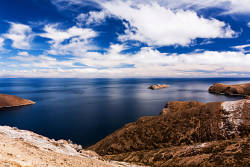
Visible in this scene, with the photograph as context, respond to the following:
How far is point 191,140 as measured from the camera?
29.1 metres

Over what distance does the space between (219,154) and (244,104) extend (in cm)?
2136

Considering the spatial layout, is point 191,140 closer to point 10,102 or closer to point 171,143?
point 171,143

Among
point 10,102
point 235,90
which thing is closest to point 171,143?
point 10,102

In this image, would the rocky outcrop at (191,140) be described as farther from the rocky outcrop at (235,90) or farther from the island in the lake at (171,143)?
the rocky outcrop at (235,90)

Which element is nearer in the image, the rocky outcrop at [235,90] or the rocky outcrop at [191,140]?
the rocky outcrop at [191,140]

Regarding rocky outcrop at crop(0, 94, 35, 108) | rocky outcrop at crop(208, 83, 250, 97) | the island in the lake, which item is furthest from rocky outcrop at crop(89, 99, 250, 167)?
rocky outcrop at crop(208, 83, 250, 97)

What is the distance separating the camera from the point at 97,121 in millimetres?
58156

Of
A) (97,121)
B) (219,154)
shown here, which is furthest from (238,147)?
(97,121)

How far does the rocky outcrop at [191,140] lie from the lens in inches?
817

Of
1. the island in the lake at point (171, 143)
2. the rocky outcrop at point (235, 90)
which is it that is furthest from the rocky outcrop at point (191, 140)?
the rocky outcrop at point (235, 90)

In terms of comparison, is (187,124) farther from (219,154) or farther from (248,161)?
(248,161)

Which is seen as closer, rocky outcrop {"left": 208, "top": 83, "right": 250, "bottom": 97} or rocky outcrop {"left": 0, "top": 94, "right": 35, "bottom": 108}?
rocky outcrop {"left": 0, "top": 94, "right": 35, "bottom": 108}

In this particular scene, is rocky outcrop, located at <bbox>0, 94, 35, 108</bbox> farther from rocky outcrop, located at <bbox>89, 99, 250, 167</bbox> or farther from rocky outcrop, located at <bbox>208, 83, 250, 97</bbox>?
rocky outcrop, located at <bbox>208, 83, 250, 97</bbox>

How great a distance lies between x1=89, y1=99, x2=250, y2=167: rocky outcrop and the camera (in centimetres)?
2076
